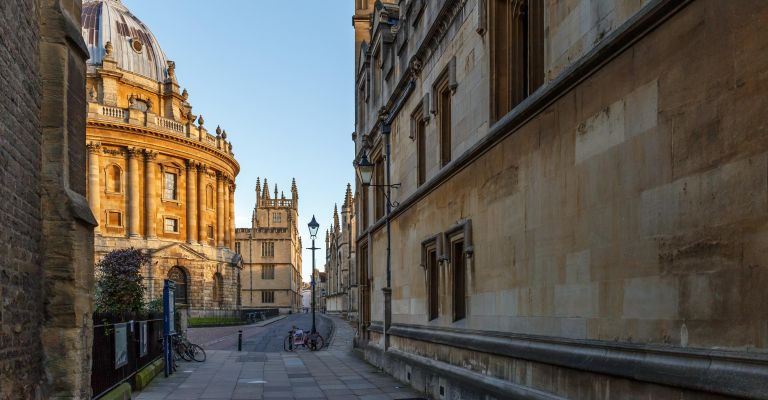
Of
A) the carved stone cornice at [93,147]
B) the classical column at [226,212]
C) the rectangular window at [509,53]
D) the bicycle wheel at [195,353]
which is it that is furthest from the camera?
the classical column at [226,212]

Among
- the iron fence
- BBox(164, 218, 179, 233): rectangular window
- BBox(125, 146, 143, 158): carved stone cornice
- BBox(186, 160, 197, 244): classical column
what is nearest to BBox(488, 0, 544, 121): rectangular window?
the iron fence

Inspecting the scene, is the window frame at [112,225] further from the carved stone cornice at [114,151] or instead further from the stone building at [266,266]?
the stone building at [266,266]

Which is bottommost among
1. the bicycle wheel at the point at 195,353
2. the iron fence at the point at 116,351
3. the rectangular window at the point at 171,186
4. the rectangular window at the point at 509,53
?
the bicycle wheel at the point at 195,353

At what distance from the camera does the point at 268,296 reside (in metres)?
108

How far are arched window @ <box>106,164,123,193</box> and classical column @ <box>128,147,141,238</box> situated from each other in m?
0.91

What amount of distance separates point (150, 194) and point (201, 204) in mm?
5512

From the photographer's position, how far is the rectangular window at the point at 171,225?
6006 centimetres

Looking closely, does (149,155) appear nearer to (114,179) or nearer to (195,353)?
(114,179)

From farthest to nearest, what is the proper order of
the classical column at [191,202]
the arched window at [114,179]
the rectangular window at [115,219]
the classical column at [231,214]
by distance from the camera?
the classical column at [231,214] → the classical column at [191,202] → the arched window at [114,179] → the rectangular window at [115,219]

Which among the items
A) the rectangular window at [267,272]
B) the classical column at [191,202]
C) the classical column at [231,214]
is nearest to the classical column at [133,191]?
the classical column at [191,202]

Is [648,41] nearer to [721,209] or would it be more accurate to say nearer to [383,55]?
[721,209]

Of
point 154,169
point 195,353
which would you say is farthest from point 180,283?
point 195,353

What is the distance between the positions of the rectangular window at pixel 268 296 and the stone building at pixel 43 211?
98.2 m

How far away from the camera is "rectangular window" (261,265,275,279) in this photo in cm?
10750
